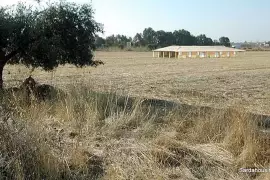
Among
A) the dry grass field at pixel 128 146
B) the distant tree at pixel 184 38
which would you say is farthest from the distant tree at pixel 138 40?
the dry grass field at pixel 128 146

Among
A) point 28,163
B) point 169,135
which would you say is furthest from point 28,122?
point 169,135

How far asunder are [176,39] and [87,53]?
132 m

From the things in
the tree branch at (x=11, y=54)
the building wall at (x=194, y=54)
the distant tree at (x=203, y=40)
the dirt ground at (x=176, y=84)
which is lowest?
the building wall at (x=194, y=54)

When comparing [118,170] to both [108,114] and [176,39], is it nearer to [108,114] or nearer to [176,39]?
[108,114]

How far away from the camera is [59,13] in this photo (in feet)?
38.8

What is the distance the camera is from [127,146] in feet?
19.4

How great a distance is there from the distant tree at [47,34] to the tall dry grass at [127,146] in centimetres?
430

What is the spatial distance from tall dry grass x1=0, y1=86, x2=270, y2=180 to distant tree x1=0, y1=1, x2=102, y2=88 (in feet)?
14.1

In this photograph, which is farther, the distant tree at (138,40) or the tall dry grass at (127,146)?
the distant tree at (138,40)

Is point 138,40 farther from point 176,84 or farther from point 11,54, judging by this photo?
point 11,54

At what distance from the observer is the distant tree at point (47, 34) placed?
11.6 metres

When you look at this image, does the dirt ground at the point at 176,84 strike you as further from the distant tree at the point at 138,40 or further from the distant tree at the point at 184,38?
the distant tree at the point at 184,38

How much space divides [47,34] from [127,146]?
7.00 meters

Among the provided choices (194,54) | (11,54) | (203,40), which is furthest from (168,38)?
(11,54)
